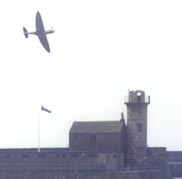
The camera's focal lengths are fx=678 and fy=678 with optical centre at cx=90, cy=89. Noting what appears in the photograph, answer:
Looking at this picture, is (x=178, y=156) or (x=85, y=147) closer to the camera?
(x=85, y=147)

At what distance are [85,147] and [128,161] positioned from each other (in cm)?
462

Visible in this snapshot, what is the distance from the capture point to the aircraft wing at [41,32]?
69.1 meters

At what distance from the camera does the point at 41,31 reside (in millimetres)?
69938

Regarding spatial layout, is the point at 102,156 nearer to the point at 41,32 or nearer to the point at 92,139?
the point at 92,139

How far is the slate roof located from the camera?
6819cm

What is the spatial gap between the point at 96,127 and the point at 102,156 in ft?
13.3

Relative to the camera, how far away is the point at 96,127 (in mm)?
68938

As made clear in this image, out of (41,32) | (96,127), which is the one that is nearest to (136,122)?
(96,127)

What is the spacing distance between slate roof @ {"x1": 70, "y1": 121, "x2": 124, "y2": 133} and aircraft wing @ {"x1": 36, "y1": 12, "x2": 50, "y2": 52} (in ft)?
28.6

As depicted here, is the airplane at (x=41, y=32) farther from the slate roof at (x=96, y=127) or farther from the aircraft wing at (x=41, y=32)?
the slate roof at (x=96, y=127)

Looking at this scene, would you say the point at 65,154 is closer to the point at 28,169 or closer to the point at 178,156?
the point at 28,169

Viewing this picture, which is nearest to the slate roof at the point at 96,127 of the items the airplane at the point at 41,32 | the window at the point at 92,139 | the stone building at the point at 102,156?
the stone building at the point at 102,156

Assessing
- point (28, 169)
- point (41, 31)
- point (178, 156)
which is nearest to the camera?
point (28, 169)

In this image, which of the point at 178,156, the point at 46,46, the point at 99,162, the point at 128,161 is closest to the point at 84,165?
the point at 99,162
